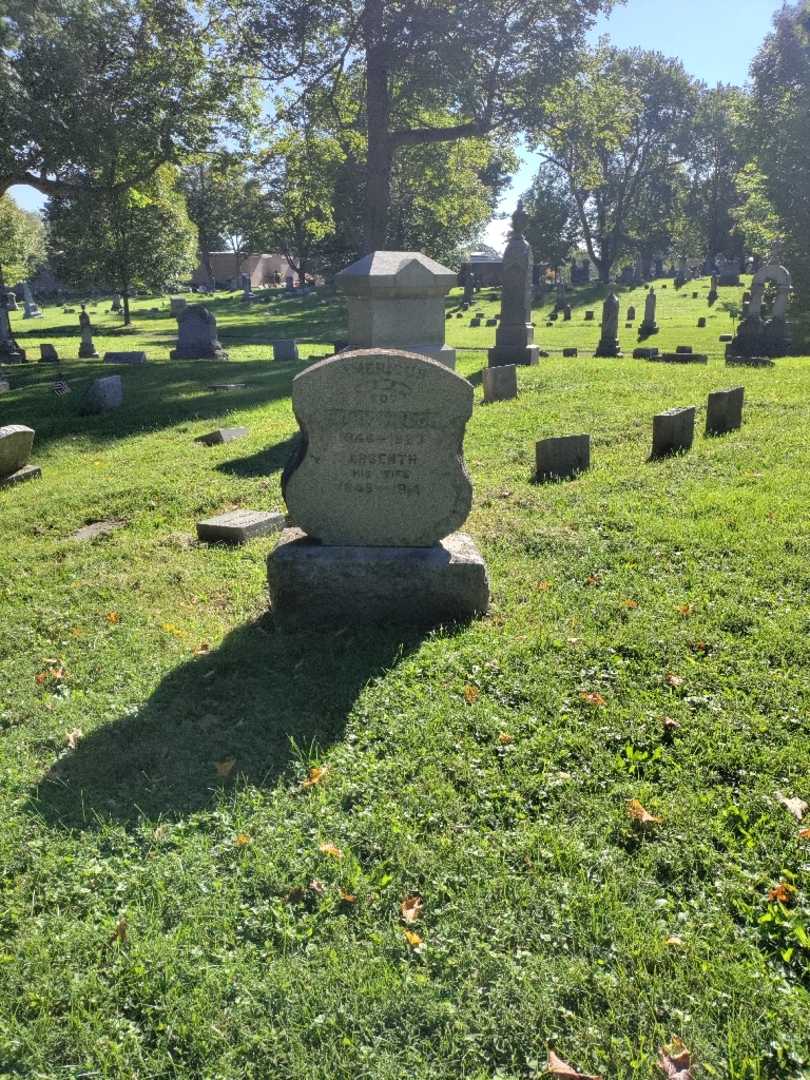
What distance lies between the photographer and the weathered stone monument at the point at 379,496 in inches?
188

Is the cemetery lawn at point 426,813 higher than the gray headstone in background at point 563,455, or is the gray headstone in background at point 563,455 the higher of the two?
the gray headstone in background at point 563,455

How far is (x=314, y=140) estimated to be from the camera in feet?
79.1

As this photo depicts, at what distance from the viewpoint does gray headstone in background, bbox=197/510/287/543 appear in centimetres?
682

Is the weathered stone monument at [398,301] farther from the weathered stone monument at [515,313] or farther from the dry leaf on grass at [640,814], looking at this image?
the dry leaf on grass at [640,814]

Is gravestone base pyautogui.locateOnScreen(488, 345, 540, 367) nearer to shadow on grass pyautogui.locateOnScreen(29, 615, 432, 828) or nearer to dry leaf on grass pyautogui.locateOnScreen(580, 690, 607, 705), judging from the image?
shadow on grass pyautogui.locateOnScreen(29, 615, 432, 828)

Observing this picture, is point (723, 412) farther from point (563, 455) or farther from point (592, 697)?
point (592, 697)

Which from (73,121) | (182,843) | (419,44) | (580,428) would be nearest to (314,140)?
(419,44)

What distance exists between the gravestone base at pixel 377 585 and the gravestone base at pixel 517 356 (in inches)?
510

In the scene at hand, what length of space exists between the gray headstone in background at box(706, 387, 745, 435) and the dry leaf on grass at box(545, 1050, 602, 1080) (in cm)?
810

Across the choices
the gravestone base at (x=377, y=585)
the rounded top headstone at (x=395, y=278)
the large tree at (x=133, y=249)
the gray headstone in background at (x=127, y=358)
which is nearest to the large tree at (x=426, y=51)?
the gray headstone in background at (x=127, y=358)

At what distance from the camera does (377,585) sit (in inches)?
192

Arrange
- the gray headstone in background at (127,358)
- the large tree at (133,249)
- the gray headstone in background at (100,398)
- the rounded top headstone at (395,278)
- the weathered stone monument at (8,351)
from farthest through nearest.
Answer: the large tree at (133,249) < the weathered stone monument at (8,351) < the gray headstone in background at (127,358) < the gray headstone in background at (100,398) < the rounded top headstone at (395,278)

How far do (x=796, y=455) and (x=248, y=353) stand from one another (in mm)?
18867

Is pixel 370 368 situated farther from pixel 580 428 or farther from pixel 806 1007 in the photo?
pixel 580 428
